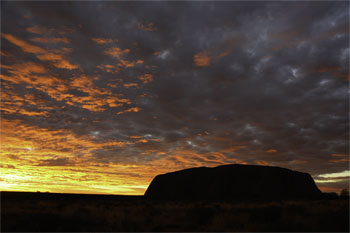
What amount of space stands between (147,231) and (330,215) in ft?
35.3

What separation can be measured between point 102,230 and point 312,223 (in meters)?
11.8

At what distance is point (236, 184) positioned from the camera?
82.8m

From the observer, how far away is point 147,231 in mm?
15078

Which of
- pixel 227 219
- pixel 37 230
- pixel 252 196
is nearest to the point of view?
pixel 37 230

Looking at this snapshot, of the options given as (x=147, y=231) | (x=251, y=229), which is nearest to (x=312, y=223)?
(x=251, y=229)

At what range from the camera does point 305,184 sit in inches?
3511

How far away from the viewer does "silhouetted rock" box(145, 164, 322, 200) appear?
7888 cm

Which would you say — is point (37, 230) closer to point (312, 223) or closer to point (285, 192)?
point (312, 223)

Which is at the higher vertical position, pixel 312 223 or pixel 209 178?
pixel 312 223

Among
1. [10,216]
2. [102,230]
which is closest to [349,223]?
[102,230]

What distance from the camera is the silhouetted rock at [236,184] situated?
259 feet

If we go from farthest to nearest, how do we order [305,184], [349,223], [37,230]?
1. [305,184]
2. [37,230]
3. [349,223]

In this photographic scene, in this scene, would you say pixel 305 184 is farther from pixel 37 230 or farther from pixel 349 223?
pixel 37 230

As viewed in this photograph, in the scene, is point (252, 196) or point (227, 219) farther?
point (252, 196)
